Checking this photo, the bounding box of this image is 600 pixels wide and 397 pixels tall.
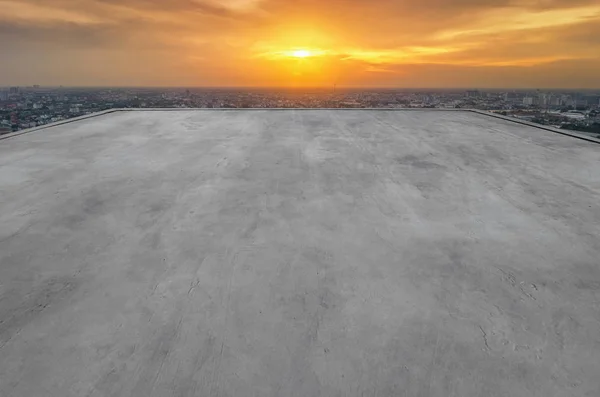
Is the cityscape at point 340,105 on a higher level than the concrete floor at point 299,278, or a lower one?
higher

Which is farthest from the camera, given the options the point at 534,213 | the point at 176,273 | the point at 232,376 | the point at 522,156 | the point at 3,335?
the point at 522,156

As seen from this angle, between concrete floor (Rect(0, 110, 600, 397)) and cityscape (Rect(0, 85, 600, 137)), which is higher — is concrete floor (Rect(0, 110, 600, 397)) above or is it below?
below

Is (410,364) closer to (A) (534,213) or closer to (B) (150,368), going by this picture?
(B) (150,368)

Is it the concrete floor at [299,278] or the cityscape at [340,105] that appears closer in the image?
the concrete floor at [299,278]

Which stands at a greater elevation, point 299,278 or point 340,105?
point 340,105

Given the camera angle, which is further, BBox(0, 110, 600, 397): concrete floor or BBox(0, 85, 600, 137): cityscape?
BBox(0, 85, 600, 137): cityscape

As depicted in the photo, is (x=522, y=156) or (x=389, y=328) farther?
(x=522, y=156)

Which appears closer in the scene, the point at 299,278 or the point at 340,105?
the point at 299,278

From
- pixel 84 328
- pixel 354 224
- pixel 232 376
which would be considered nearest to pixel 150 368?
pixel 232 376
